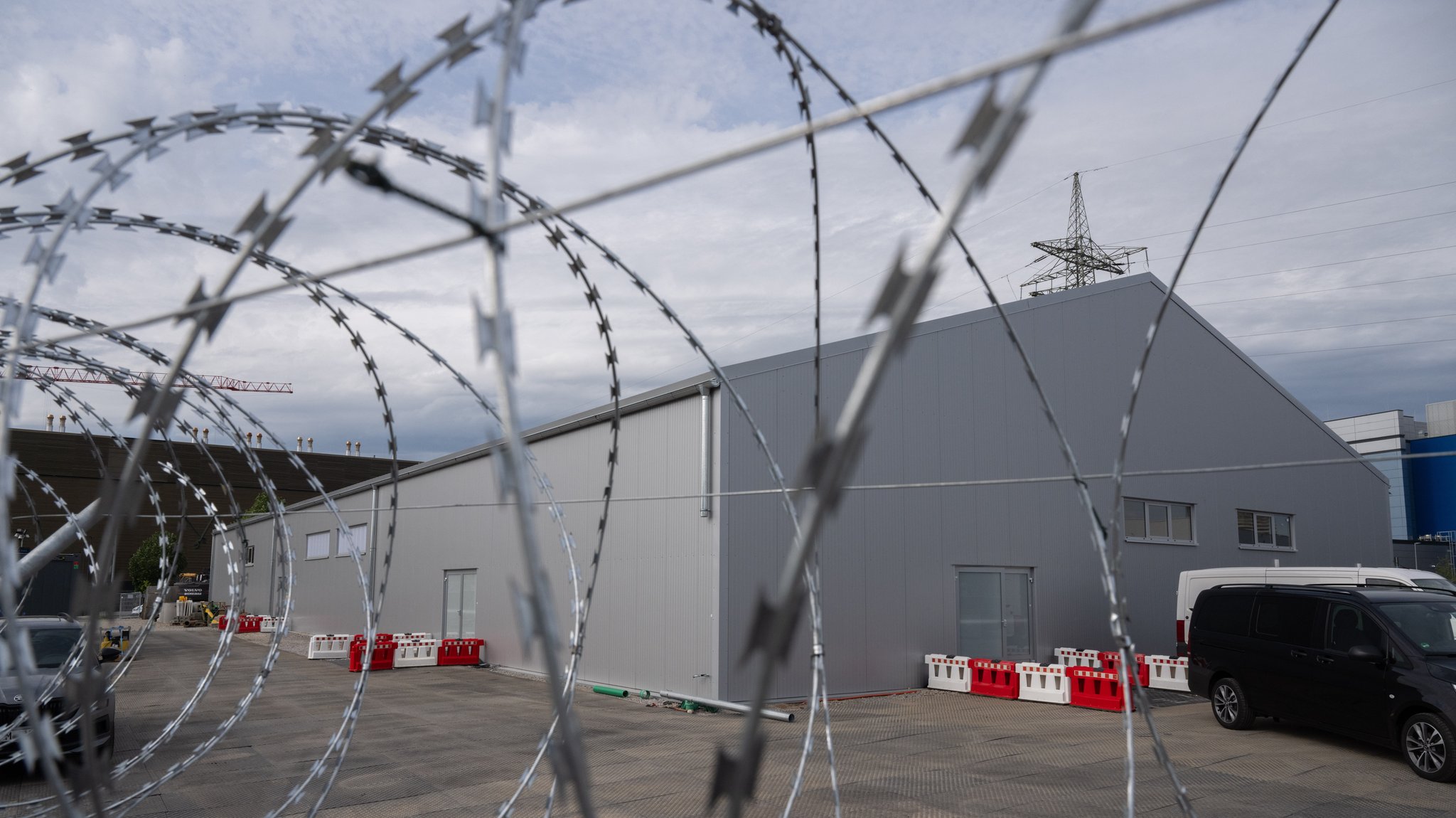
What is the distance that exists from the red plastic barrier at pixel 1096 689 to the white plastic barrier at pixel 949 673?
1.63 meters

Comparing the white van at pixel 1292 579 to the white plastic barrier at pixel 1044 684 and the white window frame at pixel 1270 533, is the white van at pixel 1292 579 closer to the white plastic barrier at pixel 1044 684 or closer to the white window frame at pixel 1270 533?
the white plastic barrier at pixel 1044 684

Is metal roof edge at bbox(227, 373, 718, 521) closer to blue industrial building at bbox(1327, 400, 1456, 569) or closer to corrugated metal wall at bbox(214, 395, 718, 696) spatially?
corrugated metal wall at bbox(214, 395, 718, 696)

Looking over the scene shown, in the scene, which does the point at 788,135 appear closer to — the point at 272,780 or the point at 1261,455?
the point at 272,780

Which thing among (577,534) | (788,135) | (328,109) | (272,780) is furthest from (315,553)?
(788,135)

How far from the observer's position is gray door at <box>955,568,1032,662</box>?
1791 cm

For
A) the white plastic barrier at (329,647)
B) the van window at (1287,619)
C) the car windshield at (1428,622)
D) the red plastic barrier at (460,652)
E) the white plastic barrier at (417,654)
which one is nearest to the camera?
the car windshield at (1428,622)

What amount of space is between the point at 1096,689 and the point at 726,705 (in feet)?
18.3

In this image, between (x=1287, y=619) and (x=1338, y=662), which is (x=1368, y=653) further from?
(x=1287, y=619)

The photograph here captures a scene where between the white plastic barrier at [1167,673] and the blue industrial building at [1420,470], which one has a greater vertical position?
the blue industrial building at [1420,470]

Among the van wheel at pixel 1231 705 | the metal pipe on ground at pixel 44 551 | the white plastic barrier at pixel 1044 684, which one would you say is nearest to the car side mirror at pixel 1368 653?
the van wheel at pixel 1231 705

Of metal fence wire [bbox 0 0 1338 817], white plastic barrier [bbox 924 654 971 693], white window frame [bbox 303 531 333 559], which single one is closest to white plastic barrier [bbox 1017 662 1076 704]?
white plastic barrier [bbox 924 654 971 693]

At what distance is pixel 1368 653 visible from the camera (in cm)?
1034

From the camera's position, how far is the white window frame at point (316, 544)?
34.1 m

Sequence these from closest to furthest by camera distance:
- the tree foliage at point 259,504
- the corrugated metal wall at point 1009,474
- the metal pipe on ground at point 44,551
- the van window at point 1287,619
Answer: the metal pipe on ground at point 44,551 < the van window at point 1287,619 < the corrugated metal wall at point 1009,474 < the tree foliage at point 259,504
